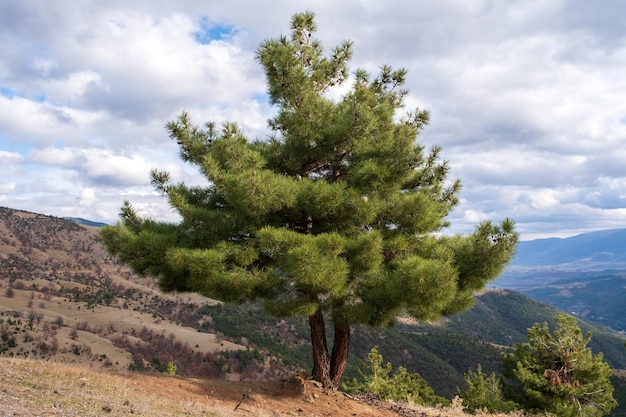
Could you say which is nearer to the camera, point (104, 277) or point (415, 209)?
point (415, 209)

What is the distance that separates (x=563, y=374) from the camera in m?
23.4

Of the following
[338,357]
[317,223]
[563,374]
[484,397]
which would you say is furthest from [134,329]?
[317,223]

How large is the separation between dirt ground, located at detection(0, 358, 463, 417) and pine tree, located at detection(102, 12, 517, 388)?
1143mm

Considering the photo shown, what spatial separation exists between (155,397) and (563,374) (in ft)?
71.0

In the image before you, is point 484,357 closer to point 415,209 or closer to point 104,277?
point 104,277

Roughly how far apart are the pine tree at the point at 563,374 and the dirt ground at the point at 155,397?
502 inches

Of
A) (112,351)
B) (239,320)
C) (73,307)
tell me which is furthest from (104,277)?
(112,351)

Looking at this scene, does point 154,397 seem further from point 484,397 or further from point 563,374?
point 563,374

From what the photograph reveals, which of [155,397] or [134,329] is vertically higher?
[155,397]

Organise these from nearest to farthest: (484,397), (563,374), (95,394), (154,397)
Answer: (95,394), (154,397), (563,374), (484,397)

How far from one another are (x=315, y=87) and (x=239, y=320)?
94.6 meters

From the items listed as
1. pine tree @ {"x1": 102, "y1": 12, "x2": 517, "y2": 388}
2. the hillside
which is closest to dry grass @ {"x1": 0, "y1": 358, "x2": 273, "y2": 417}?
pine tree @ {"x1": 102, "y1": 12, "x2": 517, "y2": 388}

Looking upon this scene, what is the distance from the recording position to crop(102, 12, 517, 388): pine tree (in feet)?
31.5

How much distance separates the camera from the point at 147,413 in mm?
7559
